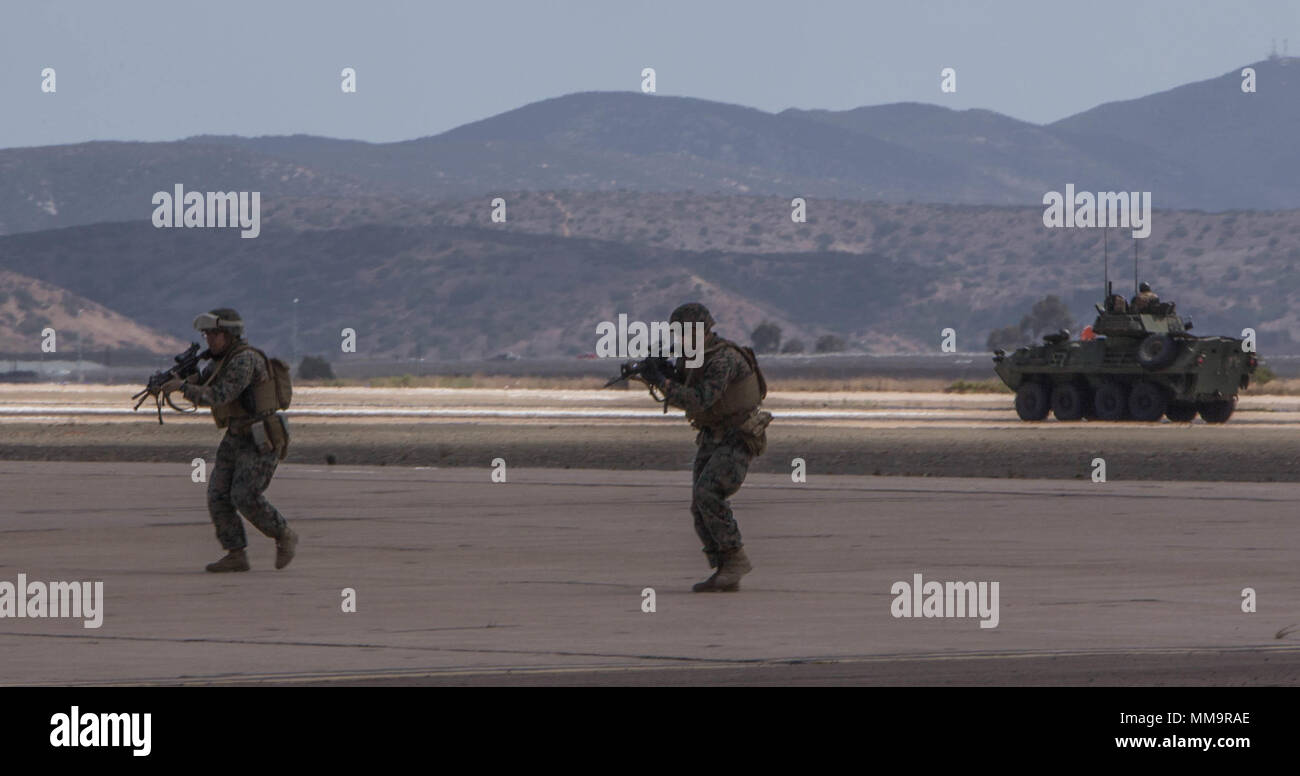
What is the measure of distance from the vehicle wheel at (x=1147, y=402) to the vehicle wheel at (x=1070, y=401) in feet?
3.44

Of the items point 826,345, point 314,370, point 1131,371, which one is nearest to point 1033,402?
point 1131,371

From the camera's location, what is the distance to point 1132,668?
34.3 ft

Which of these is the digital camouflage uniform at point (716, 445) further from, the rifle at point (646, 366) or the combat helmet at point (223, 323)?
the combat helmet at point (223, 323)

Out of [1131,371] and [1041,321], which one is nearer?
[1131,371]

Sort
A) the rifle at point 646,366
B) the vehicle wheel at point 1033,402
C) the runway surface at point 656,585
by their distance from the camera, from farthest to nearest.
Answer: the vehicle wheel at point 1033,402, the rifle at point 646,366, the runway surface at point 656,585

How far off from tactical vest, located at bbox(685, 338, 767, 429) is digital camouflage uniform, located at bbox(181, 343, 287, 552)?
324 centimetres

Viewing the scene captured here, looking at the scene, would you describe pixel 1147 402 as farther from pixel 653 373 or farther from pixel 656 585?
pixel 653 373

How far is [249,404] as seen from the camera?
1526 centimetres

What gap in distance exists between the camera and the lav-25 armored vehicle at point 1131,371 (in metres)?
41.2

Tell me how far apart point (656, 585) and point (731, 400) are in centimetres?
183

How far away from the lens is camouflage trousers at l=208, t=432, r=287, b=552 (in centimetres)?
1527

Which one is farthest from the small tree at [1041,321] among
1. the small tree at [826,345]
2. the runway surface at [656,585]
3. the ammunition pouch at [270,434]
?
the ammunition pouch at [270,434]
